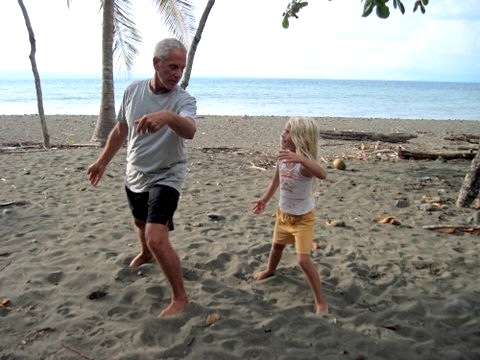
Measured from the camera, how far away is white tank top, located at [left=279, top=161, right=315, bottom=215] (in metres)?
3.38

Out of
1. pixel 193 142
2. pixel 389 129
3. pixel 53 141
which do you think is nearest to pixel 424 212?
pixel 193 142

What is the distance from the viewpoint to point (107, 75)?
10.7 m

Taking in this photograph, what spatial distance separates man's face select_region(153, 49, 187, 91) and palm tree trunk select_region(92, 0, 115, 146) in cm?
804

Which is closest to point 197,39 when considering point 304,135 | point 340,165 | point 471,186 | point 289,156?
point 340,165

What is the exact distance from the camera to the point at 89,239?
4738 millimetres

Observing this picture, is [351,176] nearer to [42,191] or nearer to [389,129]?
[42,191]

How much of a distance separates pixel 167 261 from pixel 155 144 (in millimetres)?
790

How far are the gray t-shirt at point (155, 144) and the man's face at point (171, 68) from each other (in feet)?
0.41

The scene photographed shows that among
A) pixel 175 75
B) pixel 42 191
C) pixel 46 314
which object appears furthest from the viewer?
pixel 42 191

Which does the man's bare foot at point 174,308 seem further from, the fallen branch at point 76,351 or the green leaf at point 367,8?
the green leaf at point 367,8

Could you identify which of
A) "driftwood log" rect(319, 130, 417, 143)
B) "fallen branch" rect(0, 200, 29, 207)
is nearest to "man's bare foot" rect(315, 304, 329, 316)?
"fallen branch" rect(0, 200, 29, 207)

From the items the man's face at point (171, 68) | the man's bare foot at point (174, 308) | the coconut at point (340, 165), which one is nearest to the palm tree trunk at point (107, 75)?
the coconut at point (340, 165)

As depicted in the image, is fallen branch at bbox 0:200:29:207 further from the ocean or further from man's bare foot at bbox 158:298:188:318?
the ocean

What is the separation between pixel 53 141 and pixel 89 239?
385 inches
